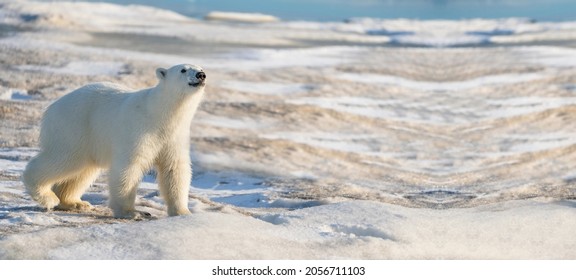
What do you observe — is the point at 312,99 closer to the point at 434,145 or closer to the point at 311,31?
the point at 434,145

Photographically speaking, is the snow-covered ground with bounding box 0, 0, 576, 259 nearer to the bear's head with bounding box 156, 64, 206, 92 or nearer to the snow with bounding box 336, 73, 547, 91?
the snow with bounding box 336, 73, 547, 91

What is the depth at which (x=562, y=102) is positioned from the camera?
548 inches

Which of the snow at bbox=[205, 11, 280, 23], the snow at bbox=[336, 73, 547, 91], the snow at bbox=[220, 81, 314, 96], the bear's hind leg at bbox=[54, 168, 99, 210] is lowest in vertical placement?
the bear's hind leg at bbox=[54, 168, 99, 210]

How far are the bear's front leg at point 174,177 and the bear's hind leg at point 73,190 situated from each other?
0.77m

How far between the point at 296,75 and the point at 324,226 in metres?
11.3

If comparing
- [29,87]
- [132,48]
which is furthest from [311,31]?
[29,87]

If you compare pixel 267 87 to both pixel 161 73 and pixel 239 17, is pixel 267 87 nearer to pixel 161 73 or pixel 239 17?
pixel 161 73

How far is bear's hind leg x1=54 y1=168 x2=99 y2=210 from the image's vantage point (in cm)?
674

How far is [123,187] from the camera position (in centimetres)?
606

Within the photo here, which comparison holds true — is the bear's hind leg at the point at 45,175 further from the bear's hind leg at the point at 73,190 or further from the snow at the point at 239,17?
Result: the snow at the point at 239,17

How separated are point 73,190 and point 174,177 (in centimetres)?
106

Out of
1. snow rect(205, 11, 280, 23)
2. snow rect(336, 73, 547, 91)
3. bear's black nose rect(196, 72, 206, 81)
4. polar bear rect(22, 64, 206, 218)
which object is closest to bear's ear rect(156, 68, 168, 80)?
polar bear rect(22, 64, 206, 218)

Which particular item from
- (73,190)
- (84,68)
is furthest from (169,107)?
(84,68)

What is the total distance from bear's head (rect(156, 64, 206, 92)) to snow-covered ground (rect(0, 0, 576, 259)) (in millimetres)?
980
